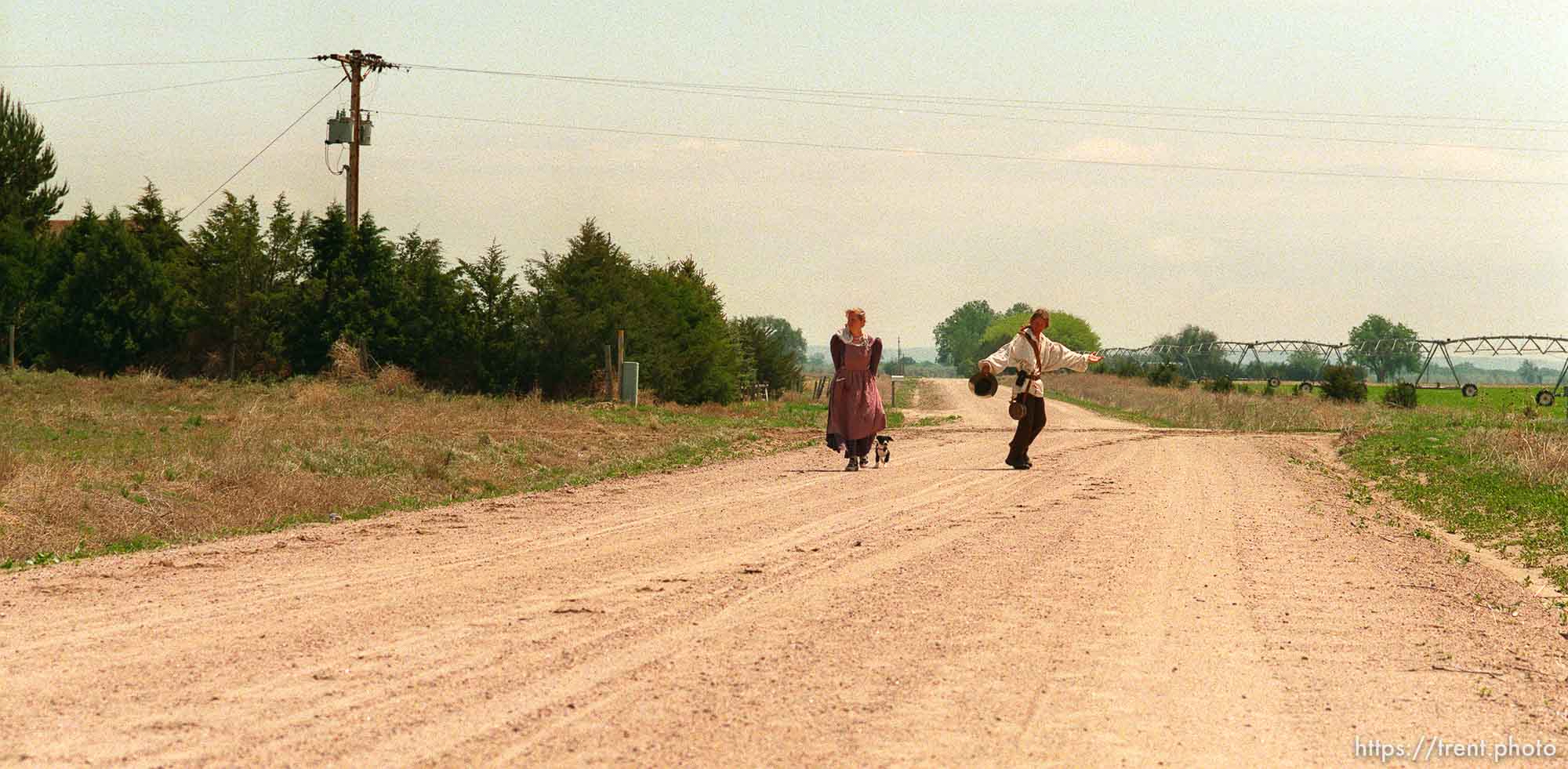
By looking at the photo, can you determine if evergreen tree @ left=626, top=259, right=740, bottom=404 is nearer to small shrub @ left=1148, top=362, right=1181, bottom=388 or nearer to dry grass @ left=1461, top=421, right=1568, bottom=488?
dry grass @ left=1461, top=421, right=1568, bottom=488

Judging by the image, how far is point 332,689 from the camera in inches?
215

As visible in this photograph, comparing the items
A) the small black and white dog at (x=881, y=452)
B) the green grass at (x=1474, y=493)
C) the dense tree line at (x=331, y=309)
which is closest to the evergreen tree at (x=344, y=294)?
the dense tree line at (x=331, y=309)

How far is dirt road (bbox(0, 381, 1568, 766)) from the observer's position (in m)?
4.93

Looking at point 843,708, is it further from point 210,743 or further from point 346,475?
point 346,475

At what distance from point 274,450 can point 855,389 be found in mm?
7536

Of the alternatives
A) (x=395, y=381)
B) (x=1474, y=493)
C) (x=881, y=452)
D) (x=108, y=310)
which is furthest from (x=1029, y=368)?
(x=108, y=310)

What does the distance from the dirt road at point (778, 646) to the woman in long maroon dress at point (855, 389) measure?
19.1ft

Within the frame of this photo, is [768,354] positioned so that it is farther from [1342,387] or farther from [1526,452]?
[1526,452]

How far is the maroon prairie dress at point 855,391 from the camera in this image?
17.6 meters

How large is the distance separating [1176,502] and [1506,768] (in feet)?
29.2

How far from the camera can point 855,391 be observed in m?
17.7

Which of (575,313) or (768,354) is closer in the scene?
(575,313)

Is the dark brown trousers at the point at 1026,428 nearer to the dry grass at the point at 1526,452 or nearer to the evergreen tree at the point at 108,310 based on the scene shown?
the dry grass at the point at 1526,452

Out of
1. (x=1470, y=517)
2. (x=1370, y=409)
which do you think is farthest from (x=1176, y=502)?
(x=1370, y=409)
